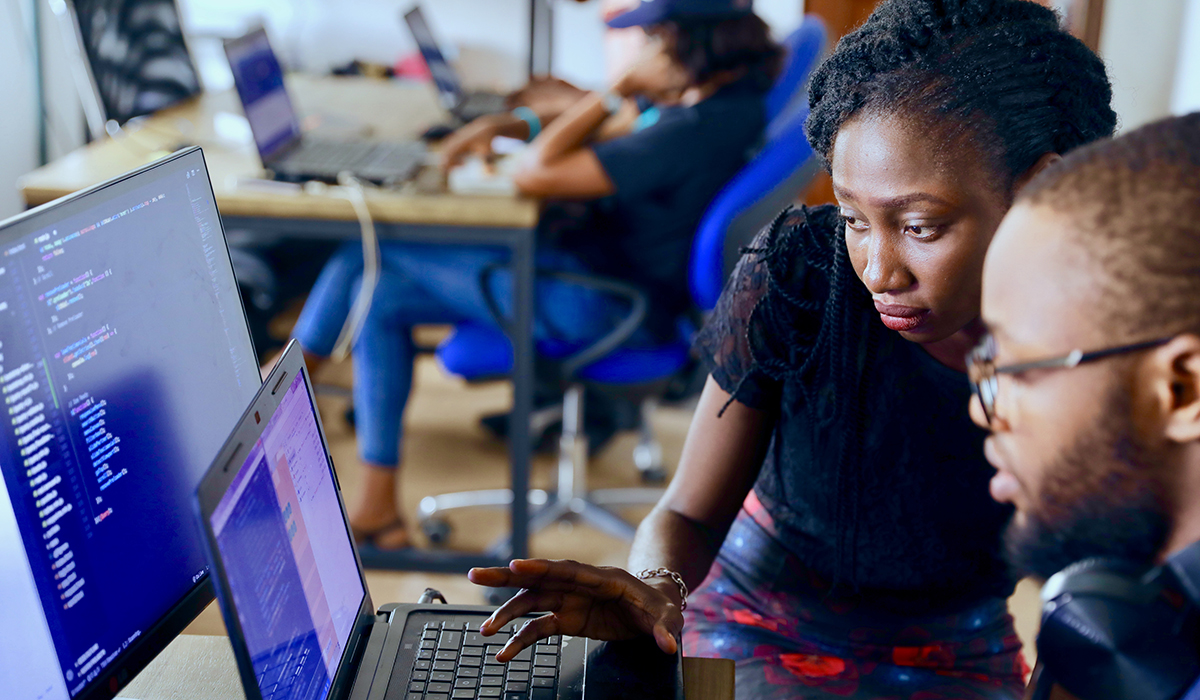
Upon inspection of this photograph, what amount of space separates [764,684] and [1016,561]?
0.43 meters

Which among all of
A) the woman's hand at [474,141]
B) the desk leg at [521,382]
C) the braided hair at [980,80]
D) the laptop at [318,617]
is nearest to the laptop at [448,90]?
the woman's hand at [474,141]

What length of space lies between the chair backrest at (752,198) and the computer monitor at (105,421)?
116 centimetres

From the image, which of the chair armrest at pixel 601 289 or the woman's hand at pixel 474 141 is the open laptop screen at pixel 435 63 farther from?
the chair armrest at pixel 601 289

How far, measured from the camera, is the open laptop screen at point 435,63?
2.87 m

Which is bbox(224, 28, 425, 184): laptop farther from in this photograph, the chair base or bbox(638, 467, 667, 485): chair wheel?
bbox(638, 467, 667, 485): chair wheel

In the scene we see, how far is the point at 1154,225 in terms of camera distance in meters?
0.52

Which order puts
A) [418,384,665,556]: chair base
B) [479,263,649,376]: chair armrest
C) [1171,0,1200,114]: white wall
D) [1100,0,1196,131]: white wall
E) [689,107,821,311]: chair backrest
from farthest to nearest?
[1100,0,1196,131]: white wall < [1171,0,1200,114]: white wall < [418,384,665,556]: chair base < [479,263,649,376]: chair armrest < [689,107,821,311]: chair backrest

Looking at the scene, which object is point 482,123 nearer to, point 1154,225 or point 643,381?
point 643,381

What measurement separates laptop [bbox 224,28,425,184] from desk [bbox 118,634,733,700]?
1263 mm

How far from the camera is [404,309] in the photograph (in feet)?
6.95

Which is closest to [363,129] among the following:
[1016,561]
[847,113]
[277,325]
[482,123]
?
[482,123]

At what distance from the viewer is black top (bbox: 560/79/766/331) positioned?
199 cm

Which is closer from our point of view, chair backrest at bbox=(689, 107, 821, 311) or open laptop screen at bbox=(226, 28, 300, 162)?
chair backrest at bbox=(689, 107, 821, 311)

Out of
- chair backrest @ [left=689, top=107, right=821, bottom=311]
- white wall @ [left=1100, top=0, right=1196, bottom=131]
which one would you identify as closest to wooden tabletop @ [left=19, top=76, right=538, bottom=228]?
chair backrest @ [left=689, top=107, right=821, bottom=311]
